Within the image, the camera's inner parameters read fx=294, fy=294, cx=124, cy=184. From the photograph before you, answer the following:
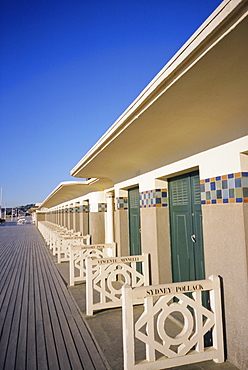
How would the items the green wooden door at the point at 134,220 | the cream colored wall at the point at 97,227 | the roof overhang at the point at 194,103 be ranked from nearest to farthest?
the roof overhang at the point at 194,103
the green wooden door at the point at 134,220
the cream colored wall at the point at 97,227

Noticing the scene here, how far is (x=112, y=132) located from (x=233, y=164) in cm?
136

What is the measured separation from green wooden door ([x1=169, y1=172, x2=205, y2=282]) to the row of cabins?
14 mm

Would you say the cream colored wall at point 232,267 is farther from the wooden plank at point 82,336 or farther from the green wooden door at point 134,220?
the green wooden door at point 134,220

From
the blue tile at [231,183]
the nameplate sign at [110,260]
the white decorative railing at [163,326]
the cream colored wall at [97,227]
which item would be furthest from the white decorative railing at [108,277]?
the cream colored wall at [97,227]

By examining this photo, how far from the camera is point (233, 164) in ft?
9.46

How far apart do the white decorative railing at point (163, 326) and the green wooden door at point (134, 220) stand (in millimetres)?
3005

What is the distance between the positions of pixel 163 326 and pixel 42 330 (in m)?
2.04

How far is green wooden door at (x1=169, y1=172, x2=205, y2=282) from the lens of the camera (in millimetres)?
3891

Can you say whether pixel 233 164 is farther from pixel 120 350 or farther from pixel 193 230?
pixel 120 350

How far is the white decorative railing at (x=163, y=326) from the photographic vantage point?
8.52ft

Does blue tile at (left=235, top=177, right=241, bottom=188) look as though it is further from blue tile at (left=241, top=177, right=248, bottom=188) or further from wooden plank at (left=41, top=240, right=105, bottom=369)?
wooden plank at (left=41, top=240, right=105, bottom=369)

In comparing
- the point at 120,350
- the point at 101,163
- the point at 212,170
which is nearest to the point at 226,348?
the point at 120,350

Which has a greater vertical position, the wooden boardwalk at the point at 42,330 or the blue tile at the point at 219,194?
the blue tile at the point at 219,194

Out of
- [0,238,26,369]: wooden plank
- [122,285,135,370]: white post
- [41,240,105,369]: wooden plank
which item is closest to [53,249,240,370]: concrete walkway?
[41,240,105,369]: wooden plank
